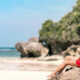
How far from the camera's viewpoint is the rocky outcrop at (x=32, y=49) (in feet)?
120

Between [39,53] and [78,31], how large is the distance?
5.58m

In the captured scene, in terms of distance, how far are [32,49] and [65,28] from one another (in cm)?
478

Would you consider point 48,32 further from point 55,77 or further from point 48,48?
point 55,77

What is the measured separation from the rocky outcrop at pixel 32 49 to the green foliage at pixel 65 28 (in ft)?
5.87

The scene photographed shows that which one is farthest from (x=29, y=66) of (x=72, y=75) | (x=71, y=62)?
(x=72, y=75)

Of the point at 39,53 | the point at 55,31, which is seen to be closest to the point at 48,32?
the point at 55,31

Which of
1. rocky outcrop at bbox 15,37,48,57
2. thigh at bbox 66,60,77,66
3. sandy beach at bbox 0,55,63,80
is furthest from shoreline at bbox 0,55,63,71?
thigh at bbox 66,60,77,66

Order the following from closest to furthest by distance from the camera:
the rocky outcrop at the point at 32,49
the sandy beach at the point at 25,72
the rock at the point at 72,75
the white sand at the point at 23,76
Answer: the rock at the point at 72,75, the white sand at the point at 23,76, the sandy beach at the point at 25,72, the rocky outcrop at the point at 32,49

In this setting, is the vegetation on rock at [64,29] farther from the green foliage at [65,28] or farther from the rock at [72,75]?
the rock at [72,75]

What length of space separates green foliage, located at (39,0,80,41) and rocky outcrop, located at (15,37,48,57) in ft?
5.87

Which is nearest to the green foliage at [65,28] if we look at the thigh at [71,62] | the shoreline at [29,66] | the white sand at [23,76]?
the shoreline at [29,66]

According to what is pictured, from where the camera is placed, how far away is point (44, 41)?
3950 centimetres

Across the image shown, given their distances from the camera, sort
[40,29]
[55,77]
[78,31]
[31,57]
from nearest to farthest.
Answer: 1. [55,77]
2. [78,31]
3. [31,57]
4. [40,29]

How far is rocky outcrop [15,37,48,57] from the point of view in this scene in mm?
36469
